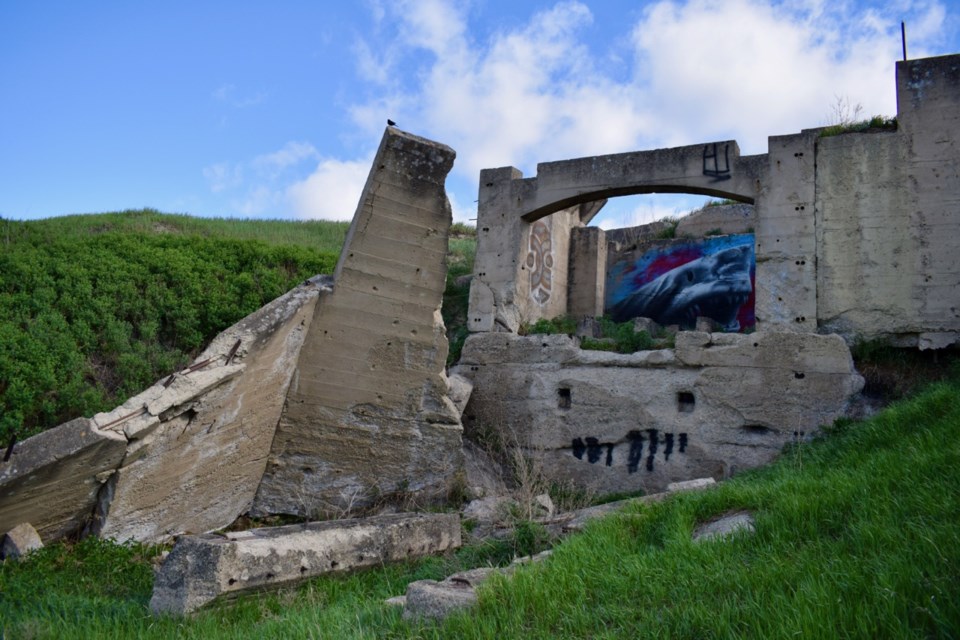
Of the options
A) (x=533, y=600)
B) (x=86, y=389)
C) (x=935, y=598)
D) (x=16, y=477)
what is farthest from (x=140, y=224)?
(x=935, y=598)

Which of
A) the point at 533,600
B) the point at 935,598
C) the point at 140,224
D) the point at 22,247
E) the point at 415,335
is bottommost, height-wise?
the point at 533,600

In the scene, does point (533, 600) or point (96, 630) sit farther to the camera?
point (96, 630)

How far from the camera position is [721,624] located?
311 centimetres

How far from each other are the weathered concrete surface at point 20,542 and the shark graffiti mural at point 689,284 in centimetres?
1148

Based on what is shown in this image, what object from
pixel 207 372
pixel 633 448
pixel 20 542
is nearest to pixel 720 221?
pixel 633 448

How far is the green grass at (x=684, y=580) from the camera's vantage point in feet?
10.3

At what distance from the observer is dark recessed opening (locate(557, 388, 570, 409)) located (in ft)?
31.5

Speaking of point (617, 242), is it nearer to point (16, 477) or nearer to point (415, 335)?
point (415, 335)

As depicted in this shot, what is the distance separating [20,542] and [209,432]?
1587 millimetres

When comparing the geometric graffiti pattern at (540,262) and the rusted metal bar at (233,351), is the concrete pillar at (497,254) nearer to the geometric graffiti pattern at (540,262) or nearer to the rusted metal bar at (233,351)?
the geometric graffiti pattern at (540,262)

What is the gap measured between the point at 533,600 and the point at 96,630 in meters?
2.34

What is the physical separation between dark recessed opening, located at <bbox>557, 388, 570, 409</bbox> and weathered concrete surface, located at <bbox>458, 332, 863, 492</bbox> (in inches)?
0.7

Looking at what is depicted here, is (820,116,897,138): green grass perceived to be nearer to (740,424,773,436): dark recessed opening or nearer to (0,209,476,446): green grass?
(740,424,773,436): dark recessed opening

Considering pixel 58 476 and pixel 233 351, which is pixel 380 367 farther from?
pixel 58 476
